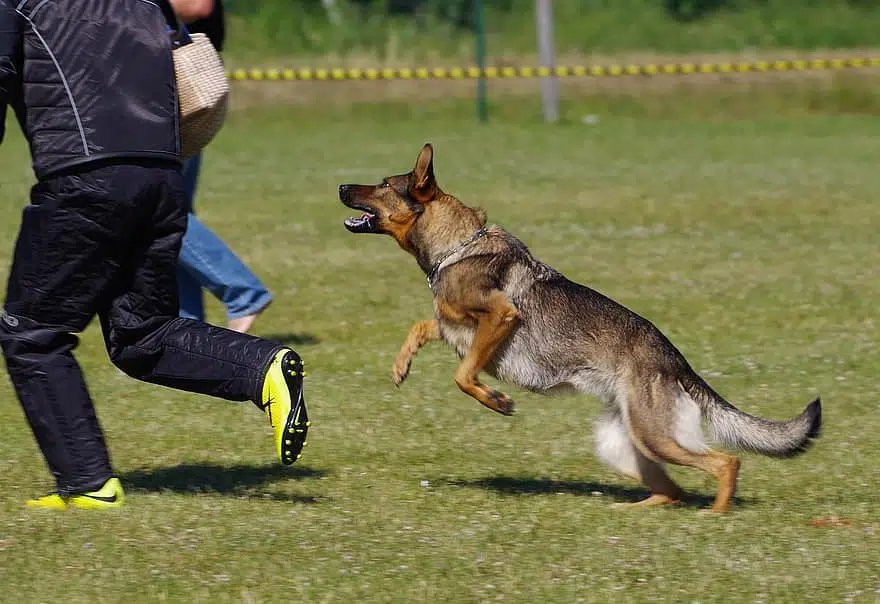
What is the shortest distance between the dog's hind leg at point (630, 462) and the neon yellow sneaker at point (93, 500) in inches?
70.4

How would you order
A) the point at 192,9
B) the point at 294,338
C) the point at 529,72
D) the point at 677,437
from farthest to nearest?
the point at 529,72 → the point at 294,338 → the point at 192,9 → the point at 677,437

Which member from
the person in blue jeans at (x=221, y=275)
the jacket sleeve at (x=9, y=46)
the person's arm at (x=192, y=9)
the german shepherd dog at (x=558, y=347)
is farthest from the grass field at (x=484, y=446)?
the person's arm at (x=192, y=9)

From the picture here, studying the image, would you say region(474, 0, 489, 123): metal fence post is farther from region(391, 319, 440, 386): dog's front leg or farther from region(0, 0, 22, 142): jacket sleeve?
region(0, 0, 22, 142): jacket sleeve

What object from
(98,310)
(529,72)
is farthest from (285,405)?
(529,72)

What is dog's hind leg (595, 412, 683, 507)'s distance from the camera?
5.31 metres

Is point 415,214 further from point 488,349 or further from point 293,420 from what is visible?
point 293,420

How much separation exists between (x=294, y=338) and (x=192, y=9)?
7.23ft

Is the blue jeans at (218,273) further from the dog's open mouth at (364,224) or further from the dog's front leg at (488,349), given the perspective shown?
the dog's front leg at (488,349)

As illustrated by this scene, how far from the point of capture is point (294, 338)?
27.4 feet

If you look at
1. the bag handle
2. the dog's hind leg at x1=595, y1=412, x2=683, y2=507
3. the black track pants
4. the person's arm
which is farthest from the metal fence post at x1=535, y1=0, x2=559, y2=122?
the black track pants

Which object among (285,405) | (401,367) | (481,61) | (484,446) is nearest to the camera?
(285,405)

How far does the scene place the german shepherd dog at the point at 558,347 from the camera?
513 centimetres

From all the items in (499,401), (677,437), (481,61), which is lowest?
(481,61)

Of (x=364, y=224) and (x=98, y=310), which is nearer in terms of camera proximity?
(x=98, y=310)
